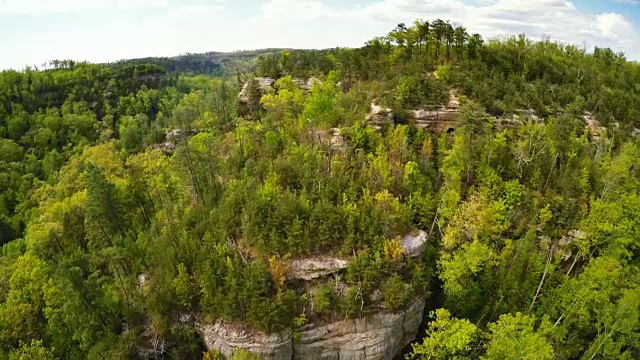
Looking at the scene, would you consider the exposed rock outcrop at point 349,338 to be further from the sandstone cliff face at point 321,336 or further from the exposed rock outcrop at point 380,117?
the exposed rock outcrop at point 380,117

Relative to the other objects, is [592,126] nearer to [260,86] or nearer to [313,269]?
[313,269]

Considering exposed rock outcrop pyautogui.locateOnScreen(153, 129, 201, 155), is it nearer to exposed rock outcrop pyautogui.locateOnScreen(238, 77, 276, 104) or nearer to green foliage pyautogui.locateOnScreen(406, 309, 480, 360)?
exposed rock outcrop pyautogui.locateOnScreen(238, 77, 276, 104)

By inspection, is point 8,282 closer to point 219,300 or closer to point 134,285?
point 134,285

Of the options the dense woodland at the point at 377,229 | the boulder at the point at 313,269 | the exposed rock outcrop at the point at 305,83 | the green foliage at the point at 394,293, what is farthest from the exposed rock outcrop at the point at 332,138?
the exposed rock outcrop at the point at 305,83

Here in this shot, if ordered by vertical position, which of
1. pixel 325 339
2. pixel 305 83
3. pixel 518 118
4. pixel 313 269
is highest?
pixel 305 83

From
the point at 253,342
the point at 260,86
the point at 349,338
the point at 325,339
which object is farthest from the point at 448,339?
the point at 260,86
